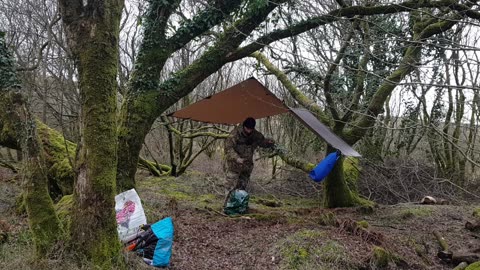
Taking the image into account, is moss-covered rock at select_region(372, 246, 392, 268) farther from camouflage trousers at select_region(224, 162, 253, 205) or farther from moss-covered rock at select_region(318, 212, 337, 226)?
camouflage trousers at select_region(224, 162, 253, 205)

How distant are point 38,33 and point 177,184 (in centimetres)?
453

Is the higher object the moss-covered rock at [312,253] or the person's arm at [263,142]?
the person's arm at [263,142]

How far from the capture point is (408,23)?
23.7 feet

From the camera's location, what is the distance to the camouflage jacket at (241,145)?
5926 mm

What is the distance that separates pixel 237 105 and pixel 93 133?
131 inches

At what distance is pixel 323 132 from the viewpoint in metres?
5.61

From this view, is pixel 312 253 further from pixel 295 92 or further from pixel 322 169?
pixel 295 92

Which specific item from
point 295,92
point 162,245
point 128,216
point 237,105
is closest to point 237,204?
point 237,105

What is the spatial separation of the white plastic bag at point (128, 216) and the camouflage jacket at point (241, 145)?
88.0 inches

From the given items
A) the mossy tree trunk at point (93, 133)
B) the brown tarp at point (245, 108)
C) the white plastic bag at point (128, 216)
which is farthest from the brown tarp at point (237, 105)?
the mossy tree trunk at point (93, 133)

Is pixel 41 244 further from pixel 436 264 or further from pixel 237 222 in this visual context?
pixel 436 264

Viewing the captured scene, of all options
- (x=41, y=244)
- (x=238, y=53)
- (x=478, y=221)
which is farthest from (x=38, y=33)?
(x=478, y=221)

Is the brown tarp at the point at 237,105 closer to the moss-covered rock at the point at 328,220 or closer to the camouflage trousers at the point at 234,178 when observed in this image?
the camouflage trousers at the point at 234,178

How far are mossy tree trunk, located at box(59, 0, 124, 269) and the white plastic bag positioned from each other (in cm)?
53
